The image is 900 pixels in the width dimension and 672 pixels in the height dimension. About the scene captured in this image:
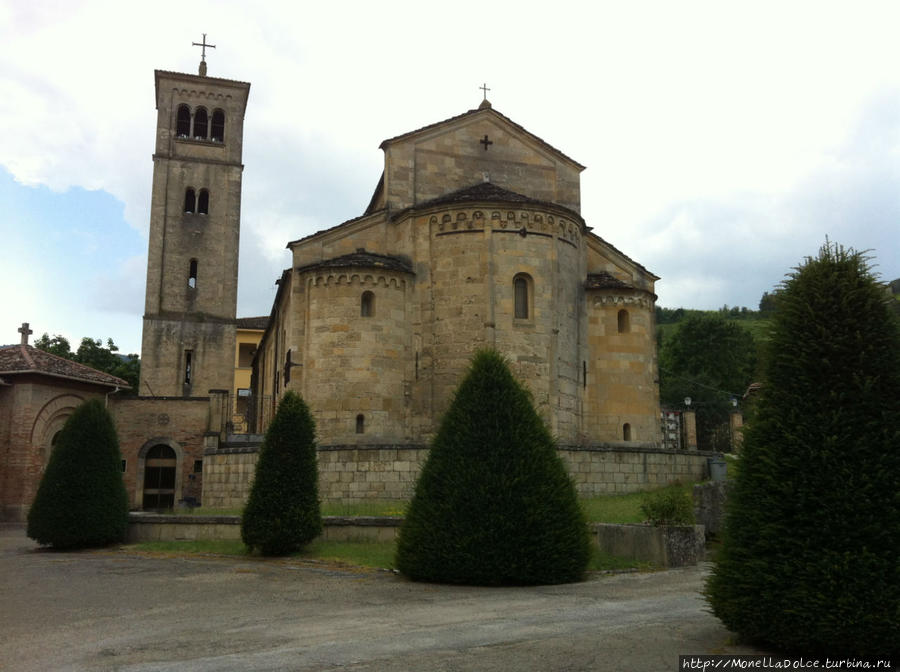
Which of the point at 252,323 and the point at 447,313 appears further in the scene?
the point at 252,323

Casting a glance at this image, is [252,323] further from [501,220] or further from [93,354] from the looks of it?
[501,220]

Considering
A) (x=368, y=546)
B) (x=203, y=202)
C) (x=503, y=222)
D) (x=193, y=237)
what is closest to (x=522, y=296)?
(x=503, y=222)

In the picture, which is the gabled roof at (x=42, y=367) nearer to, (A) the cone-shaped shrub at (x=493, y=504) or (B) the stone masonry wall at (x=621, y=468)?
(B) the stone masonry wall at (x=621, y=468)

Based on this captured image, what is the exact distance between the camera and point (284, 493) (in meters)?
15.2

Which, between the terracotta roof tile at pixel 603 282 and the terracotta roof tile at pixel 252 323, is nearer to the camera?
the terracotta roof tile at pixel 603 282

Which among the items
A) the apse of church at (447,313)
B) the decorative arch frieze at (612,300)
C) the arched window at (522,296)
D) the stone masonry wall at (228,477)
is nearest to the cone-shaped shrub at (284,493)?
the stone masonry wall at (228,477)

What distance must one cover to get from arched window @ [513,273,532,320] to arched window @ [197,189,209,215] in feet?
70.7

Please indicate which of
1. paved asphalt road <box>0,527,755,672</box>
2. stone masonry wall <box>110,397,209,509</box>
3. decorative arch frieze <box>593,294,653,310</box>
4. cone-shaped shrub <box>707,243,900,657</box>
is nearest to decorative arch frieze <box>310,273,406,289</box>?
decorative arch frieze <box>593,294,653,310</box>

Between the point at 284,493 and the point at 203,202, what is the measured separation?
27757mm

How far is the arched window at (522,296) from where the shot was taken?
23.5m

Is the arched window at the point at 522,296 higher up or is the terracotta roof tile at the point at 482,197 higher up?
the terracotta roof tile at the point at 482,197

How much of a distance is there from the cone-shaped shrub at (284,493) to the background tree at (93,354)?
1492 inches

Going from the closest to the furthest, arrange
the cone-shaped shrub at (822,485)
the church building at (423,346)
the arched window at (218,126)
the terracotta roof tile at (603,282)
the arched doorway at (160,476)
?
1. the cone-shaped shrub at (822,485)
2. the church building at (423,346)
3. the terracotta roof tile at (603,282)
4. the arched doorway at (160,476)
5. the arched window at (218,126)

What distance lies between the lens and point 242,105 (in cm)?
4116
